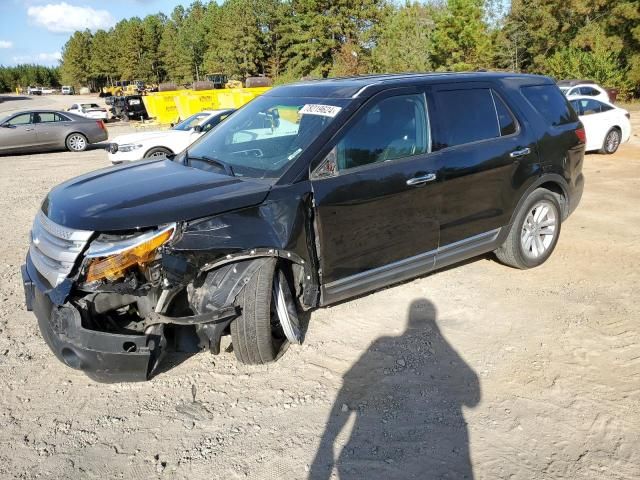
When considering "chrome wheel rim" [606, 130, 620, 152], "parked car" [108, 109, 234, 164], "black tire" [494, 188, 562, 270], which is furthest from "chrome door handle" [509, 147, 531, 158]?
"chrome wheel rim" [606, 130, 620, 152]

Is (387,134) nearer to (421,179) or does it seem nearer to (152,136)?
(421,179)

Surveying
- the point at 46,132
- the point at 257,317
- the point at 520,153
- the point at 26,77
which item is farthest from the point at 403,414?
the point at 26,77

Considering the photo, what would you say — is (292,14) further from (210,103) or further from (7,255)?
(7,255)

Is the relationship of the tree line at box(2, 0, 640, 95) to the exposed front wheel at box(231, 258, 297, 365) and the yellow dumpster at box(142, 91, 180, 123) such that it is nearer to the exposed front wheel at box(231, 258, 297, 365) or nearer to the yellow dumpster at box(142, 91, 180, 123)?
the yellow dumpster at box(142, 91, 180, 123)

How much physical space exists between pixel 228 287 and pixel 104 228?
79 cm

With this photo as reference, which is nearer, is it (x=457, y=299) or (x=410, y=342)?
(x=410, y=342)

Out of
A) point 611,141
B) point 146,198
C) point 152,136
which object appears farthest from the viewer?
point 611,141

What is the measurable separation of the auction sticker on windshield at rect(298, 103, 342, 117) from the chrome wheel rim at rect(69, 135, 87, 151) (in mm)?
15575

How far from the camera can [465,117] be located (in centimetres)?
432

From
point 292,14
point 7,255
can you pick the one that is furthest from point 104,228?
point 292,14

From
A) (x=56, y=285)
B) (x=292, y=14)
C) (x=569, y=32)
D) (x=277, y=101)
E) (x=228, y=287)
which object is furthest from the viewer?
(x=292, y=14)

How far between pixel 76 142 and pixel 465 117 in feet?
52.6

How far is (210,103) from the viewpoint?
2184 cm

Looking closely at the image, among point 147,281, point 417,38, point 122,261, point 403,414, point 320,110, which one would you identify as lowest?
point 403,414
